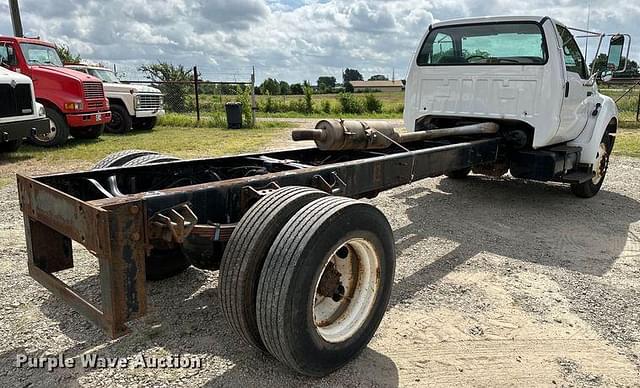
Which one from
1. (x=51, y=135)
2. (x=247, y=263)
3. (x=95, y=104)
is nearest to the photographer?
(x=247, y=263)

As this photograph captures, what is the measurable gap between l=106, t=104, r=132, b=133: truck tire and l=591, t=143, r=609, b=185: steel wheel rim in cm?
1269

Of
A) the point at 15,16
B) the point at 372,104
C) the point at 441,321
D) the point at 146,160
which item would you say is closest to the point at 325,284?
the point at 441,321

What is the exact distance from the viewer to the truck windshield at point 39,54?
39.6ft

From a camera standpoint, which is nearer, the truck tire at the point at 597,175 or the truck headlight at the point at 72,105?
the truck tire at the point at 597,175

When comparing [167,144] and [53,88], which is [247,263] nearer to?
[167,144]

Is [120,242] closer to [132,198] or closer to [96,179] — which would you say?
[132,198]

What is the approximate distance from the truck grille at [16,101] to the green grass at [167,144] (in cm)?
89

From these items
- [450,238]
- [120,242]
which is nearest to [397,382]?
[120,242]

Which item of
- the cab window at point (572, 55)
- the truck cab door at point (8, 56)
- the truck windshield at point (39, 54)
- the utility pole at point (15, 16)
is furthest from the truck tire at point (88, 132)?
the cab window at point (572, 55)

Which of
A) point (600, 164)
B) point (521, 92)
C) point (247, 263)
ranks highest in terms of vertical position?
point (521, 92)

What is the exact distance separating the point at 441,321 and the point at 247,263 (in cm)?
160

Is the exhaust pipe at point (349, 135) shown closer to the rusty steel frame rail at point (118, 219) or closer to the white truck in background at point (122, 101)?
the rusty steel frame rail at point (118, 219)

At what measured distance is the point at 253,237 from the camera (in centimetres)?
262

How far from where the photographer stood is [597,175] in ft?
23.9
